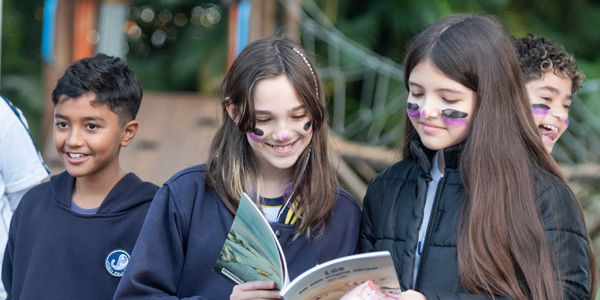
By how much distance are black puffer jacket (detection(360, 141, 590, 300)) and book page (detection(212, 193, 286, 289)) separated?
1.32ft

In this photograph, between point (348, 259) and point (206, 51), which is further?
point (206, 51)

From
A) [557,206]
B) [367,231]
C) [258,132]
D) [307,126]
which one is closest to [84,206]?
[258,132]

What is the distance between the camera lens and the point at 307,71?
205 cm

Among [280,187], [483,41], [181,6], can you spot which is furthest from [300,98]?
[181,6]

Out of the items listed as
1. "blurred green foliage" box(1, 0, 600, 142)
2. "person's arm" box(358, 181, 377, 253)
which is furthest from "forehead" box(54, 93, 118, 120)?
"blurred green foliage" box(1, 0, 600, 142)

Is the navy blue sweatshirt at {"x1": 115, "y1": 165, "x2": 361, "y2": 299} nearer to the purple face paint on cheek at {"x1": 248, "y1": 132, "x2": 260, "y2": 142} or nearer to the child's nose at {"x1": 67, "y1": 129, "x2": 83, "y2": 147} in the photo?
the purple face paint on cheek at {"x1": 248, "y1": 132, "x2": 260, "y2": 142}

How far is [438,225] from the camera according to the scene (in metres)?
1.92

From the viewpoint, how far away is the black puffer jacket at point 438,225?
180 cm

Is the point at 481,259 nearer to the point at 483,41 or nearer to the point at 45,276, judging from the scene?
the point at 483,41

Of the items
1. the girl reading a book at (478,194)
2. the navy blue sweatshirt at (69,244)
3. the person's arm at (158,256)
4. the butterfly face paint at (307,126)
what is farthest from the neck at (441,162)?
the navy blue sweatshirt at (69,244)

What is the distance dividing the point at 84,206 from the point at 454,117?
1.23 meters

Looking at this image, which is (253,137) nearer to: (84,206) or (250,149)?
(250,149)

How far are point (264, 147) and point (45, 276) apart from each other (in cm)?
81

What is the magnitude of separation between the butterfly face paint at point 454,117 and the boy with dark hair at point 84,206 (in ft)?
3.26
